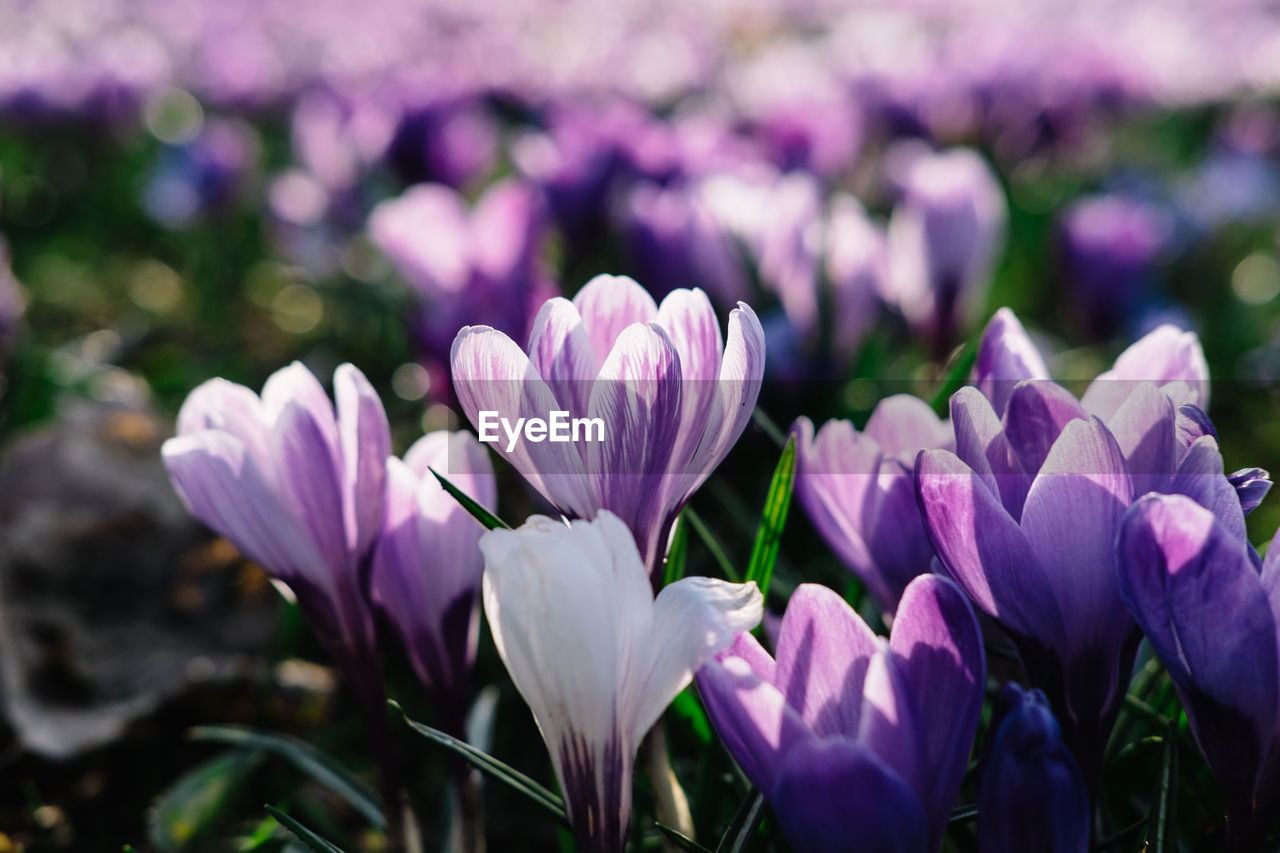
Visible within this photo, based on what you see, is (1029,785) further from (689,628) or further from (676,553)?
(676,553)

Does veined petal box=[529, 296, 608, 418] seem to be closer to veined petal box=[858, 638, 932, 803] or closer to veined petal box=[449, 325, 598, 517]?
veined petal box=[449, 325, 598, 517]

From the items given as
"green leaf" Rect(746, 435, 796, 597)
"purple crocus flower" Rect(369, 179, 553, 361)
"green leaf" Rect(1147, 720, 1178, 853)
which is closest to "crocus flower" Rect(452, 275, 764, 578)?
"green leaf" Rect(746, 435, 796, 597)

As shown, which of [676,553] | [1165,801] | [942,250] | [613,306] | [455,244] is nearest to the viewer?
[1165,801]

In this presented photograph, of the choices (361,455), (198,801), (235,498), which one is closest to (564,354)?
(361,455)

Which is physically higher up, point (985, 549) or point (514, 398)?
point (514, 398)

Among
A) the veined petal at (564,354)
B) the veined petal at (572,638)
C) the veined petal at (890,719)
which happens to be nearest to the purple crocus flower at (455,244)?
the veined petal at (564,354)

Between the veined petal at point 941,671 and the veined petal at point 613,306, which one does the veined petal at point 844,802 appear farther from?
the veined petal at point 613,306
